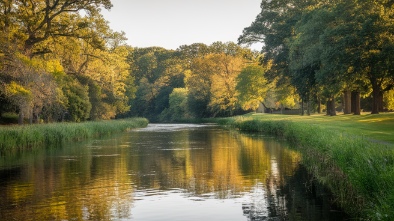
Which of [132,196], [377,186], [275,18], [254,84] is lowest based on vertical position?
[132,196]

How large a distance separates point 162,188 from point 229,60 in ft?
265

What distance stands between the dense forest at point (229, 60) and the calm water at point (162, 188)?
38.3 ft

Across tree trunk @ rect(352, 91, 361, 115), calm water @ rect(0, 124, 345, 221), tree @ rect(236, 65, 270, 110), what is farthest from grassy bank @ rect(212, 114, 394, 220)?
tree @ rect(236, 65, 270, 110)

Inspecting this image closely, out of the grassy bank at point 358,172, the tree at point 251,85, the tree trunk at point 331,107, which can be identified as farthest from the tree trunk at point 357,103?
the grassy bank at point 358,172

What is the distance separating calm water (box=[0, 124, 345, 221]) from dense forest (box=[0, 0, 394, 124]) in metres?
11.7

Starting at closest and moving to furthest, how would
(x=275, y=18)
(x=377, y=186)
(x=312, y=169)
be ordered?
(x=377, y=186), (x=312, y=169), (x=275, y=18)

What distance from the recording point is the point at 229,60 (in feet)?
326

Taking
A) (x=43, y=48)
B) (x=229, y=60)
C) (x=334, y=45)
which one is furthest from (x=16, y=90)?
(x=229, y=60)

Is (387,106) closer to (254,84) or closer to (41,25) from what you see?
(254,84)

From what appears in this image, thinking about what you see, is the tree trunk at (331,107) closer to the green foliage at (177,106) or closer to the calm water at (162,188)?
the calm water at (162,188)

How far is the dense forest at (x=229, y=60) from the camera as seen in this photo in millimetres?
38719

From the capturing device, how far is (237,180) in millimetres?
21953

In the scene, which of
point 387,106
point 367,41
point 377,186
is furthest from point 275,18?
point 377,186

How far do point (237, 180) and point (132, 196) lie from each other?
18.4ft
